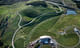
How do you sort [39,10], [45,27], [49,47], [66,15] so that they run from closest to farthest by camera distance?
[49,47]
[45,27]
[66,15]
[39,10]

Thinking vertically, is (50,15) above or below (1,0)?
below

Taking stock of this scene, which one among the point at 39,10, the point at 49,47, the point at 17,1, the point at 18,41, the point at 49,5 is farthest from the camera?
the point at 17,1

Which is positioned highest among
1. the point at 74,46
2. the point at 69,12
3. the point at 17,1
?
the point at 17,1

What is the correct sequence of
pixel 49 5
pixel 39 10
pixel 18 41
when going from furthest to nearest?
pixel 49 5 < pixel 39 10 < pixel 18 41

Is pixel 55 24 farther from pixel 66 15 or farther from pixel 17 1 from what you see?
pixel 17 1

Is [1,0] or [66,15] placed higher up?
[1,0]

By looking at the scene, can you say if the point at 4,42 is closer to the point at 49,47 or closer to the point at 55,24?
the point at 49,47

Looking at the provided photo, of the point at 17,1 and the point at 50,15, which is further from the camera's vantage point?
the point at 17,1

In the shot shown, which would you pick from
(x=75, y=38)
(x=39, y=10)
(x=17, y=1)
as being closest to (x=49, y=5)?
(x=39, y=10)

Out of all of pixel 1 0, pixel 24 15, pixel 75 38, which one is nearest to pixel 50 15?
pixel 24 15
